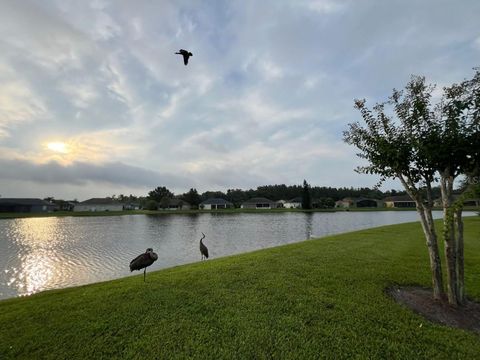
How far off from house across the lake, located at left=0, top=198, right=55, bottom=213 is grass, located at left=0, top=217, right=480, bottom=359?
78.7 m

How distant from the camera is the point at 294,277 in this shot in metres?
6.82

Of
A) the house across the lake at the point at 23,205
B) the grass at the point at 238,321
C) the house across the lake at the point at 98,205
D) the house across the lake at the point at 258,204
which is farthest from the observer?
the house across the lake at the point at 258,204

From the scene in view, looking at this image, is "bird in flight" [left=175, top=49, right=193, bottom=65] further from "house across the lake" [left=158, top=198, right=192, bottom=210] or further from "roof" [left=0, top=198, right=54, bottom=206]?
"roof" [left=0, top=198, right=54, bottom=206]

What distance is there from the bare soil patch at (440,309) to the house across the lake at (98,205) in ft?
307

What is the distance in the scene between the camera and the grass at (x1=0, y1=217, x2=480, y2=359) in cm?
390

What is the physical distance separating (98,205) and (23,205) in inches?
832

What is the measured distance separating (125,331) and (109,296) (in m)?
1.91

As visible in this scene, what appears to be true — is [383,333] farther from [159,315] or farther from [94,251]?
[94,251]

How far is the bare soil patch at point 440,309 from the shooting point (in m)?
4.64

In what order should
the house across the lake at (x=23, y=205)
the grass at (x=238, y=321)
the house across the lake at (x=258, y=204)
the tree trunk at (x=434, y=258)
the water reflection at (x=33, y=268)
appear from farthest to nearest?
the house across the lake at (x=258, y=204) → the house across the lake at (x=23, y=205) → the water reflection at (x=33, y=268) → the tree trunk at (x=434, y=258) → the grass at (x=238, y=321)

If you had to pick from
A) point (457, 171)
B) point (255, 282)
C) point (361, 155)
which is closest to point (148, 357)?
point (255, 282)

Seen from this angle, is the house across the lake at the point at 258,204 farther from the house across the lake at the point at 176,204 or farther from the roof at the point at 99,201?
the roof at the point at 99,201

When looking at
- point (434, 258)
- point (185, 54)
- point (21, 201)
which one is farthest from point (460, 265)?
point (21, 201)

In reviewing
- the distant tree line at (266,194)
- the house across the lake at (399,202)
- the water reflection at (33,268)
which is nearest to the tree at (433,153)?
the water reflection at (33,268)
